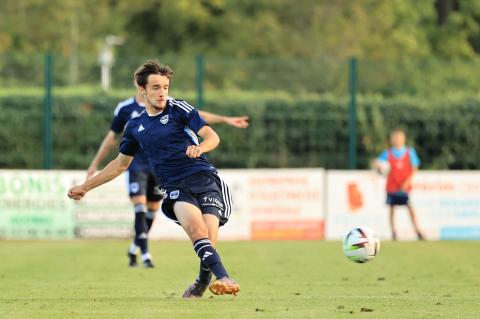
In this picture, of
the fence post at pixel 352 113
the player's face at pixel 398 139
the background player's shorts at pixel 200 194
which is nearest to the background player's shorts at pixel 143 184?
the background player's shorts at pixel 200 194

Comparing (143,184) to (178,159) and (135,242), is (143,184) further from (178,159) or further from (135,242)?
(178,159)

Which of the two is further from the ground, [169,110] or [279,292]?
[169,110]

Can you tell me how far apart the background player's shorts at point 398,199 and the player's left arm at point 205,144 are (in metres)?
11.2

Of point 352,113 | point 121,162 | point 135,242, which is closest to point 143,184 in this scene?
point 135,242

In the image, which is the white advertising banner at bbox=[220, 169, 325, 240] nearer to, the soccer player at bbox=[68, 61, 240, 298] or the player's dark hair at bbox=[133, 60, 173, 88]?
the soccer player at bbox=[68, 61, 240, 298]

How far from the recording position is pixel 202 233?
9.36 meters

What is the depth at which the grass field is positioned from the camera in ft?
29.5

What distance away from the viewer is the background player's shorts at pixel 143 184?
14328mm

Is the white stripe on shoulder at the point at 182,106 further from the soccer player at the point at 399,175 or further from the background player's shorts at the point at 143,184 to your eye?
the soccer player at the point at 399,175

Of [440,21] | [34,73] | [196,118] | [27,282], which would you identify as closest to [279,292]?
[196,118]

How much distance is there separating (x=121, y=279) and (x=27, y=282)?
3.25 ft

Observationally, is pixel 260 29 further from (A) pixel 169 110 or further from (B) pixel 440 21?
(A) pixel 169 110

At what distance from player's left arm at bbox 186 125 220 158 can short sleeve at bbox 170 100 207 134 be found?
0.05 metres

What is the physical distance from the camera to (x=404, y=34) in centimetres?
4431
